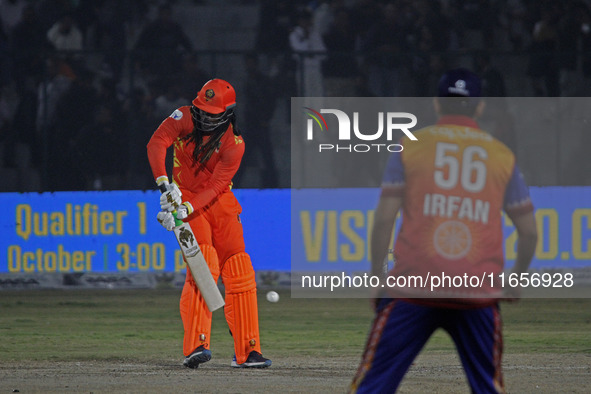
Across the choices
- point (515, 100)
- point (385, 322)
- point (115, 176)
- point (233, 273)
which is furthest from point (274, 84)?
point (385, 322)

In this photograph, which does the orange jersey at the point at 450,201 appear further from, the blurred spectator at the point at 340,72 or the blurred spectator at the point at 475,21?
the blurred spectator at the point at 475,21

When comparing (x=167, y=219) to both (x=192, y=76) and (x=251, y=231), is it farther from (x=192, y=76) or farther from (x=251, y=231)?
(x=192, y=76)

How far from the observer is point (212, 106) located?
8.44 metres

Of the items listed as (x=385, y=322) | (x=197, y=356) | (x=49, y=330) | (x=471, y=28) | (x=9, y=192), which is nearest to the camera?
(x=385, y=322)

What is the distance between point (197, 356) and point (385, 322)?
4.22 meters

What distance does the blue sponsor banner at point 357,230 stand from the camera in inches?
579

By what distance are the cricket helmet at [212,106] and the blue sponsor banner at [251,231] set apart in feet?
20.7

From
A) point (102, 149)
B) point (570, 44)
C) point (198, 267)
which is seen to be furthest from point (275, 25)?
point (198, 267)

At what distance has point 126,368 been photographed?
884 cm

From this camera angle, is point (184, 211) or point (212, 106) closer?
point (184, 211)

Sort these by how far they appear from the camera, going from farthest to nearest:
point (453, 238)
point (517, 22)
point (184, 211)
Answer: point (517, 22) → point (184, 211) → point (453, 238)

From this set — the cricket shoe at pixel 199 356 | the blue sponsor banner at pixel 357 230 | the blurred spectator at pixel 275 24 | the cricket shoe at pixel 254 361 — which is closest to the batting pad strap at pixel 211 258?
the cricket shoe at pixel 199 356

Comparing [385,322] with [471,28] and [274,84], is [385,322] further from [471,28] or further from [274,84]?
[471,28]

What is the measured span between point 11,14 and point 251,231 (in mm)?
5274
